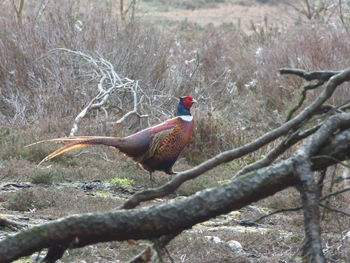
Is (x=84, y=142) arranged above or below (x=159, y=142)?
above

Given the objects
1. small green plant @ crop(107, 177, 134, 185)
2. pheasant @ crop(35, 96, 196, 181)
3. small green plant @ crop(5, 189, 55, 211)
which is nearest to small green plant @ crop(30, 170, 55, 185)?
pheasant @ crop(35, 96, 196, 181)

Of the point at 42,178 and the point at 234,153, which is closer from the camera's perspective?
the point at 234,153

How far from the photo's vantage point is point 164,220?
299cm

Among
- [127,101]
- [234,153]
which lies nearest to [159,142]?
[127,101]

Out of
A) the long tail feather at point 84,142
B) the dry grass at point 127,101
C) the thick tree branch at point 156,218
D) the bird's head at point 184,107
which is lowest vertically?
the dry grass at point 127,101

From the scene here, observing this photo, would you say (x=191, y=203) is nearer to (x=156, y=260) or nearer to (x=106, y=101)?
(x=156, y=260)

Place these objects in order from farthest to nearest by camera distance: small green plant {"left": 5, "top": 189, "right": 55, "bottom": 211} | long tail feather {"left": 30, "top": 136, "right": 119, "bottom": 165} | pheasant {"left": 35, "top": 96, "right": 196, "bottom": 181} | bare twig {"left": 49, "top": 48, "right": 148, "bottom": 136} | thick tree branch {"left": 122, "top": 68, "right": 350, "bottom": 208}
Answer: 1. bare twig {"left": 49, "top": 48, "right": 148, "bottom": 136}
2. pheasant {"left": 35, "top": 96, "right": 196, "bottom": 181}
3. long tail feather {"left": 30, "top": 136, "right": 119, "bottom": 165}
4. small green plant {"left": 5, "top": 189, "right": 55, "bottom": 211}
5. thick tree branch {"left": 122, "top": 68, "right": 350, "bottom": 208}

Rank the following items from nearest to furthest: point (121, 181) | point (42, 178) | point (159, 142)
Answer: point (42, 178)
point (159, 142)
point (121, 181)

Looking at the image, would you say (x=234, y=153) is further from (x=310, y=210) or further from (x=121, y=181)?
(x=121, y=181)

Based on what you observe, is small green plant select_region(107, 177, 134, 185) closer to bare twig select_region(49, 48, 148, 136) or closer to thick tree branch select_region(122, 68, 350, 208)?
bare twig select_region(49, 48, 148, 136)

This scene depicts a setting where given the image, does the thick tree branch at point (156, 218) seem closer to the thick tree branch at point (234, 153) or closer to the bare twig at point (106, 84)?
the thick tree branch at point (234, 153)

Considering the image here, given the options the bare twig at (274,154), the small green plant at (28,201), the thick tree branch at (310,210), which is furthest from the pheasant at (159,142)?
the thick tree branch at (310,210)

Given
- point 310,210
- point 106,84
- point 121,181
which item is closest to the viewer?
point 310,210

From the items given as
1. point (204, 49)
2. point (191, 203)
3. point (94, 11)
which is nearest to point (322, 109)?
point (191, 203)
